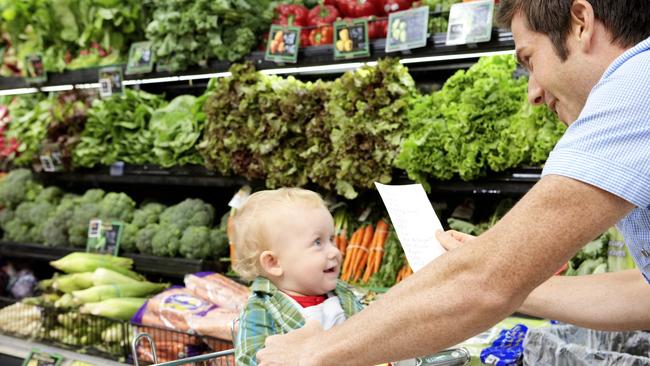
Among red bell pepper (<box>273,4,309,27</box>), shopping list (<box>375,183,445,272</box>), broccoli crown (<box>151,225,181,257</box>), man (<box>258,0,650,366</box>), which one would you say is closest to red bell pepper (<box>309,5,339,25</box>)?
red bell pepper (<box>273,4,309,27</box>)

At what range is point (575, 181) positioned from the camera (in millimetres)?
1077

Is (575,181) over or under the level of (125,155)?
over

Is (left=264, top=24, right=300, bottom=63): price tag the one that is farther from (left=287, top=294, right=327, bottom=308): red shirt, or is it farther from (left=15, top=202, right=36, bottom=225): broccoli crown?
(left=15, top=202, right=36, bottom=225): broccoli crown

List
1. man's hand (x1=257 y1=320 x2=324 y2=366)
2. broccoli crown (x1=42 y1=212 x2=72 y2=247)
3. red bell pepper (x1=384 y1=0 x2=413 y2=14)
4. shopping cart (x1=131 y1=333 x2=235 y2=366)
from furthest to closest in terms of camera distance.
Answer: broccoli crown (x1=42 y1=212 x2=72 y2=247), red bell pepper (x1=384 y1=0 x2=413 y2=14), shopping cart (x1=131 y1=333 x2=235 y2=366), man's hand (x1=257 y1=320 x2=324 y2=366)

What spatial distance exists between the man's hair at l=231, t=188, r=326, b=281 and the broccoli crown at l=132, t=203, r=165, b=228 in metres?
2.70

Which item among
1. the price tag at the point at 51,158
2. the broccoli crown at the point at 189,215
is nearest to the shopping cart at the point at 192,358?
the broccoli crown at the point at 189,215

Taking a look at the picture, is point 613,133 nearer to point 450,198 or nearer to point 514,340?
point 514,340

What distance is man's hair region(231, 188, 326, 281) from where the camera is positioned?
193 cm

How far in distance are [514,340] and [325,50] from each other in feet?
6.51

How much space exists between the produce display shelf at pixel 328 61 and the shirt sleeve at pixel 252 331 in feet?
6.23

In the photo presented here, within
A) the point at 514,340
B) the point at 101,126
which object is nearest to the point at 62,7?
the point at 101,126

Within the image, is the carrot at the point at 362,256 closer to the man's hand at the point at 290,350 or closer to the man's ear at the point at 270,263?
the man's ear at the point at 270,263

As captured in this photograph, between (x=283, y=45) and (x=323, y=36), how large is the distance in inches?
9.8

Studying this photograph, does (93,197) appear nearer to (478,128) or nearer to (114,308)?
(114,308)
